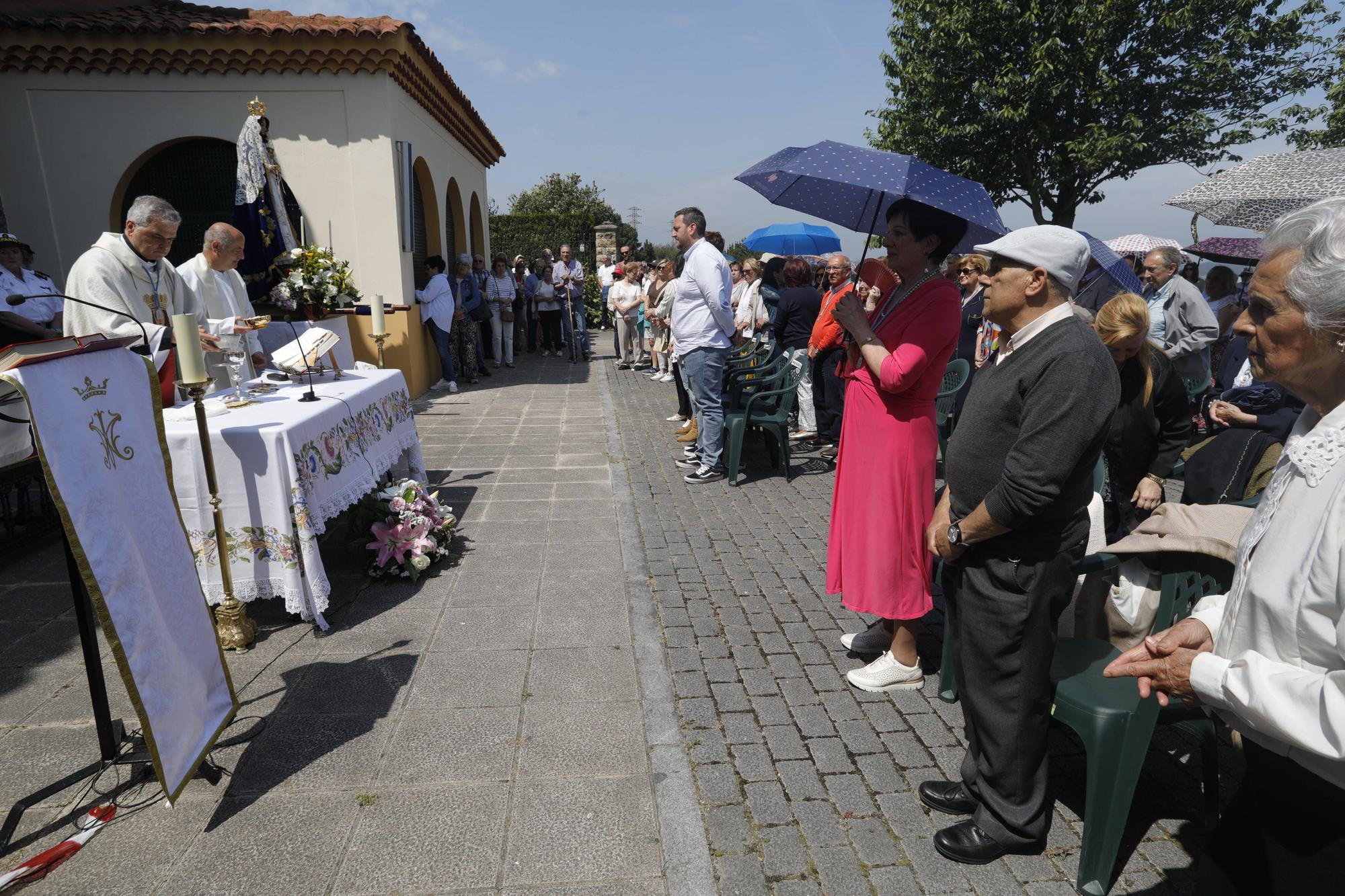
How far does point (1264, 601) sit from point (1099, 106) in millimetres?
22102

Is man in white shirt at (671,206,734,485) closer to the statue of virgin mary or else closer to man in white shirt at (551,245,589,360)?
the statue of virgin mary

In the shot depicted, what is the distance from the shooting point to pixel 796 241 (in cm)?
1309

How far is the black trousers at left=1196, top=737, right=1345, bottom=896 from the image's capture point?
1.29m

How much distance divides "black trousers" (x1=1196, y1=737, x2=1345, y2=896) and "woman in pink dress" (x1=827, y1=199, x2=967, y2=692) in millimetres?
1716

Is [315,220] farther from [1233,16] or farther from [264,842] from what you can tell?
[1233,16]

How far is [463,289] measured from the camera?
1259cm

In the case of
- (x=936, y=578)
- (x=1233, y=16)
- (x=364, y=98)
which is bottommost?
(x=936, y=578)

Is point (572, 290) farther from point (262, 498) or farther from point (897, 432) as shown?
point (897, 432)

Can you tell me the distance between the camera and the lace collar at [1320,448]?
128 centimetres

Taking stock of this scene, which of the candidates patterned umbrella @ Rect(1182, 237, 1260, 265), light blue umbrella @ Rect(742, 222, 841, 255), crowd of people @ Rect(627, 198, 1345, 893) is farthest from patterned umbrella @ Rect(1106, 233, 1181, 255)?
crowd of people @ Rect(627, 198, 1345, 893)

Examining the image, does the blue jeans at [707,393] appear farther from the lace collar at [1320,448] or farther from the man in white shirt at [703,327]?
the lace collar at [1320,448]

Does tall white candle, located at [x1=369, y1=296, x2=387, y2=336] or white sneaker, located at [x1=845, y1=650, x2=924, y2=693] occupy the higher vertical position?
tall white candle, located at [x1=369, y1=296, x2=387, y2=336]

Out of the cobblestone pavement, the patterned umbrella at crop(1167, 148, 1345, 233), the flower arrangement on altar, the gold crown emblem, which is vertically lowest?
the cobblestone pavement

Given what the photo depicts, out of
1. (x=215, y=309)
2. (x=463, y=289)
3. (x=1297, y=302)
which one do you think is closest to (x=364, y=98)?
(x=463, y=289)
